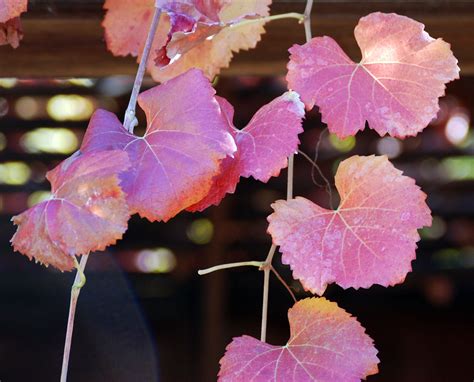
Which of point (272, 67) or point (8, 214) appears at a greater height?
point (272, 67)

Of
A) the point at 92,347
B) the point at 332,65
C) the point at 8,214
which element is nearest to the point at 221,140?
the point at 332,65

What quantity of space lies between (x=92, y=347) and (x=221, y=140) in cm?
319

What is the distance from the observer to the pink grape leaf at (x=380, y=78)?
473 mm

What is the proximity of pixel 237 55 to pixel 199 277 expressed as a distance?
10.2ft

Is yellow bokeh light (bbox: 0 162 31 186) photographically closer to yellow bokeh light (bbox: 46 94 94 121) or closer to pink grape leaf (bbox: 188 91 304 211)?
yellow bokeh light (bbox: 46 94 94 121)

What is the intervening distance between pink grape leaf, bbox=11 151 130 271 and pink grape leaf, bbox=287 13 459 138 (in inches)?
5.1

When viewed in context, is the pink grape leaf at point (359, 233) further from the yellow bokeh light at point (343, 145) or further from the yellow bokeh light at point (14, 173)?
the yellow bokeh light at point (14, 173)

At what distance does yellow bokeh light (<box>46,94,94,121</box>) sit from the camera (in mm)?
3787

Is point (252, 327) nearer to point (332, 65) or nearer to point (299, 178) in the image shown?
point (299, 178)

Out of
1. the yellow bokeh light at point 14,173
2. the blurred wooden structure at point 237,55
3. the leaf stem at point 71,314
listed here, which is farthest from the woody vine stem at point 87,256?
the yellow bokeh light at point 14,173

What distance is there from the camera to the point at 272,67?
Answer: 74cm

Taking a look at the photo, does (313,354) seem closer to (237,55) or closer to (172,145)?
(172,145)

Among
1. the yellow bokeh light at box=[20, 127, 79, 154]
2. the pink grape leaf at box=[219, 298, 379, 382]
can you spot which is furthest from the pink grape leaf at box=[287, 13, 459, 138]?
the yellow bokeh light at box=[20, 127, 79, 154]

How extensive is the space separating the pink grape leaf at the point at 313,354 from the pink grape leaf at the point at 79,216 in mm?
111
